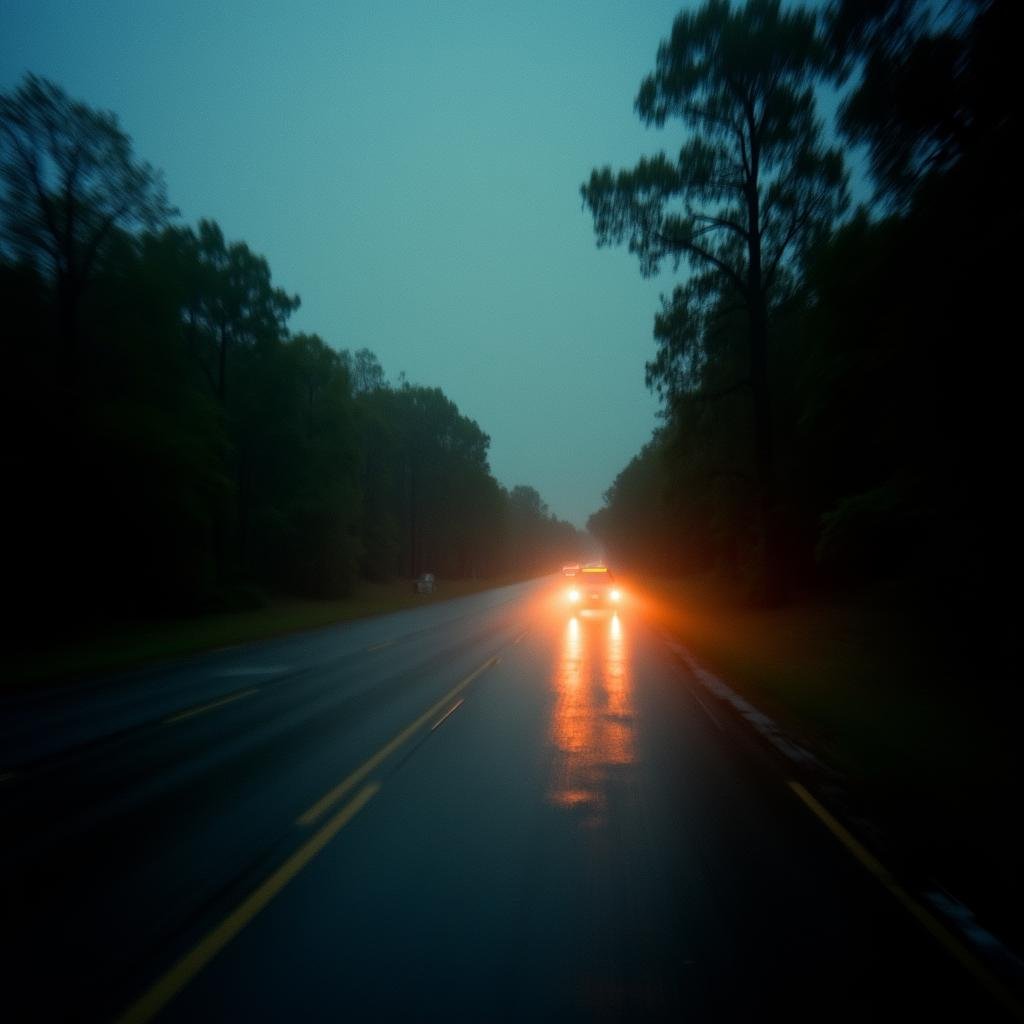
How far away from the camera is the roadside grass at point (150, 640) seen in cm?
1641

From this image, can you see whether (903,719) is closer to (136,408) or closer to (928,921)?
(928,921)

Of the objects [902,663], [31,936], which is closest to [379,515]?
[902,663]

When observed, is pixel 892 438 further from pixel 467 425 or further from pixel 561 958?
pixel 467 425

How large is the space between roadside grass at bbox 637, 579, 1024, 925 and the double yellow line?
13.3 ft

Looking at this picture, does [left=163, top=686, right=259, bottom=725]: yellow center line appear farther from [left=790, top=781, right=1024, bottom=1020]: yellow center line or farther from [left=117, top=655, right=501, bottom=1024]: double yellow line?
[left=790, top=781, right=1024, bottom=1020]: yellow center line

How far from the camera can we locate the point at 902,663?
43.7 feet

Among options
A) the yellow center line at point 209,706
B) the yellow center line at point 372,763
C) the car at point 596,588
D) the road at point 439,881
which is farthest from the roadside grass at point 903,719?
the car at point 596,588

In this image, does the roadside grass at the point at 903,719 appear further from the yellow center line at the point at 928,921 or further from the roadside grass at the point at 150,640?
the roadside grass at the point at 150,640

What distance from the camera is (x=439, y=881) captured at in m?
4.98

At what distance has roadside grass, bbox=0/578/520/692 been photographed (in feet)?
53.8

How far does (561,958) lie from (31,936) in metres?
2.82

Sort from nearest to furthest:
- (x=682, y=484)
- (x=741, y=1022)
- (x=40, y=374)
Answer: (x=741, y=1022), (x=40, y=374), (x=682, y=484)

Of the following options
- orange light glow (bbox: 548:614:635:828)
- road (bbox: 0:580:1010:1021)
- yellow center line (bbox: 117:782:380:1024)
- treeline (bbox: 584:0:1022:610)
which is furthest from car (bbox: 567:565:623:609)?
yellow center line (bbox: 117:782:380:1024)

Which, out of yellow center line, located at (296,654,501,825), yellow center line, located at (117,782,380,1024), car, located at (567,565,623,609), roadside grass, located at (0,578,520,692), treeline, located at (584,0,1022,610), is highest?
treeline, located at (584,0,1022,610)
